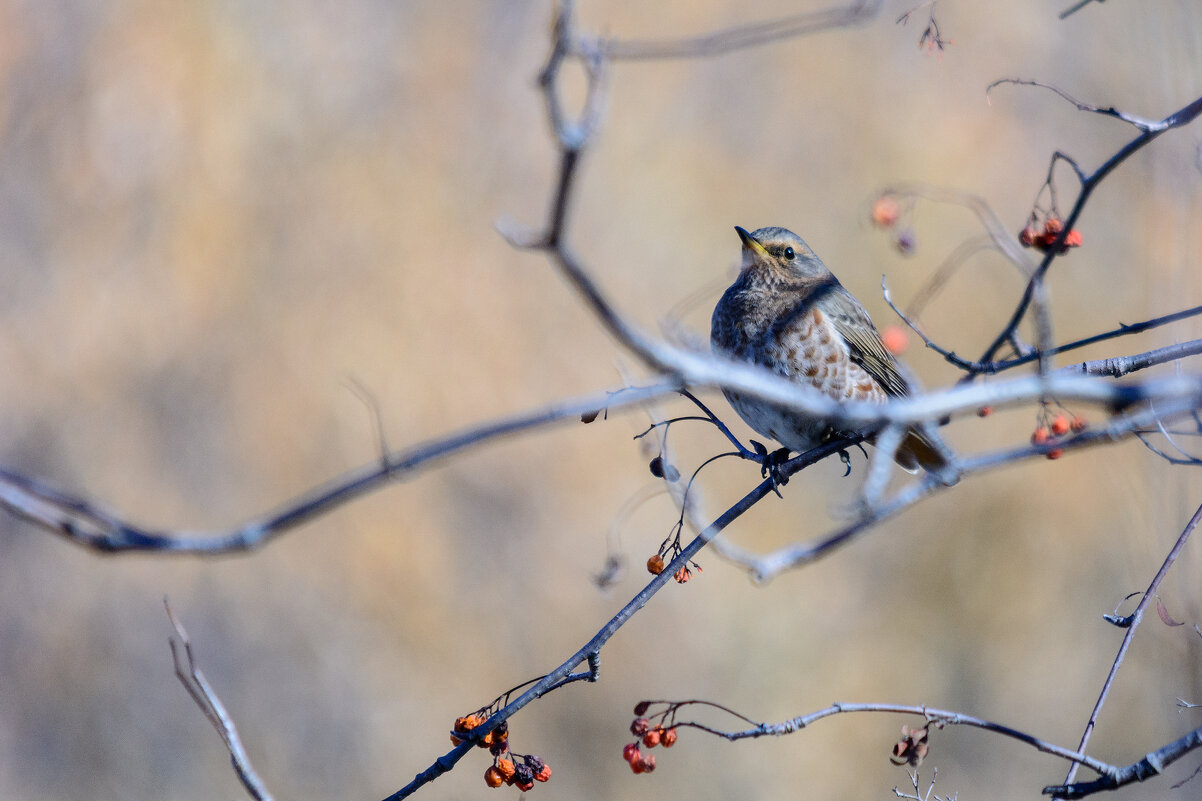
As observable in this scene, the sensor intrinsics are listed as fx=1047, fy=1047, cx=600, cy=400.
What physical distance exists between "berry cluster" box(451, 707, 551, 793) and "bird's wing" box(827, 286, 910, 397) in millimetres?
2494

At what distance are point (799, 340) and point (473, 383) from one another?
5034 millimetres

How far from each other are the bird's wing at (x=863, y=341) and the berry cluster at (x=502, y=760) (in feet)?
8.18

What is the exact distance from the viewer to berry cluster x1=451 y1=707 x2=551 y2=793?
2.89 meters

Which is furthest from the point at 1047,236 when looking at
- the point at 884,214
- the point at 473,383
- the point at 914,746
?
the point at 473,383

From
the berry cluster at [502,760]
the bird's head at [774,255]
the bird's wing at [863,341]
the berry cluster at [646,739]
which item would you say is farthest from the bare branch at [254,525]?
the bird's head at [774,255]

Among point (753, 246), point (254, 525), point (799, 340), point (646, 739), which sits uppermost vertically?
point (753, 246)

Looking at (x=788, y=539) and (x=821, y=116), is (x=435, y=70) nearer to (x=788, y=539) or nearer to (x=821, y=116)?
(x=821, y=116)

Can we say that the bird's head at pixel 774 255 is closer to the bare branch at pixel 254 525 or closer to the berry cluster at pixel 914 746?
the berry cluster at pixel 914 746

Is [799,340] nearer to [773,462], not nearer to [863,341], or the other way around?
Result: [863,341]

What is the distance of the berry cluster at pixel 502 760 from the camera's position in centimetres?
289

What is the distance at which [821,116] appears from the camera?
9695 millimetres

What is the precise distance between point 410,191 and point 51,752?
5464 millimetres

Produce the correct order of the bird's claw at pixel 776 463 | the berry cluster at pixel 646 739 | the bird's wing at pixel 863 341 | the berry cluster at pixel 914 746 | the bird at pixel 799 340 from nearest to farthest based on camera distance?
the berry cluster at pixel 914 746
the berry cluster at pixel 646 739
the bird's claw at pixel 776 463
the bird at pixel 799 340
the bird's wing at pixel 863 341

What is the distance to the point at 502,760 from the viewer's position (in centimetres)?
298
